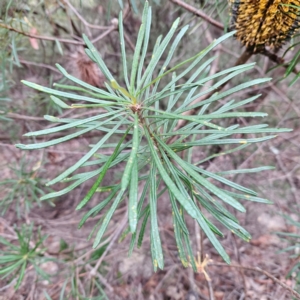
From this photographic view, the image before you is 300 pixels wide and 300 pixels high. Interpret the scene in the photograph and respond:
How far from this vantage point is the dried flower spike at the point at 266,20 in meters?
0.42

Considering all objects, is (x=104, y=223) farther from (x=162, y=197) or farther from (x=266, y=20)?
(x=162, y=197)

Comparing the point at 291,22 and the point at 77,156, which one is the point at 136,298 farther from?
the point at 291,22

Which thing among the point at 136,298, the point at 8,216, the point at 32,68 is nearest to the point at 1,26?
the point at 32,68

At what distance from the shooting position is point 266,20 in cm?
43

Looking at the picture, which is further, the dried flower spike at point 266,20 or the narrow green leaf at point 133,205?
the dried flower spike at point 266,20

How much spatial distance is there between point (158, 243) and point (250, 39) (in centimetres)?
37

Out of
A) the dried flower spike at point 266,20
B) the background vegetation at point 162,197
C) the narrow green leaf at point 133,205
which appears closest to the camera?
the narrow green leaf at point 133,205

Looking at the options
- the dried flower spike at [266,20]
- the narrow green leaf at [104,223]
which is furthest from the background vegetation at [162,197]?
the narrow green leaf at [104,223]

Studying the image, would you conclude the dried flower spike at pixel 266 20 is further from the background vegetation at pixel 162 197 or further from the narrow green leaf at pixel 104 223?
the background vegetation at pixel 162 197


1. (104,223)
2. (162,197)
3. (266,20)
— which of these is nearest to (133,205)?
(104,223)

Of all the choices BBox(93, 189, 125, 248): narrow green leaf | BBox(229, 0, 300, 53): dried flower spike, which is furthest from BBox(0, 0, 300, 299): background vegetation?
BBox(93, 189, 125, 248): narrow green leaf

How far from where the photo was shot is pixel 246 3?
439mm

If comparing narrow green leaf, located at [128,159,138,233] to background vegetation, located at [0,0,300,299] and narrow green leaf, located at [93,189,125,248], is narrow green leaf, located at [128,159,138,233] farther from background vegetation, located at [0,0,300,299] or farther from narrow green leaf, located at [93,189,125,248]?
background vegetation, located at [0,0,300,299]

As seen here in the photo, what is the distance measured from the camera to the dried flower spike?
0.42 metres
